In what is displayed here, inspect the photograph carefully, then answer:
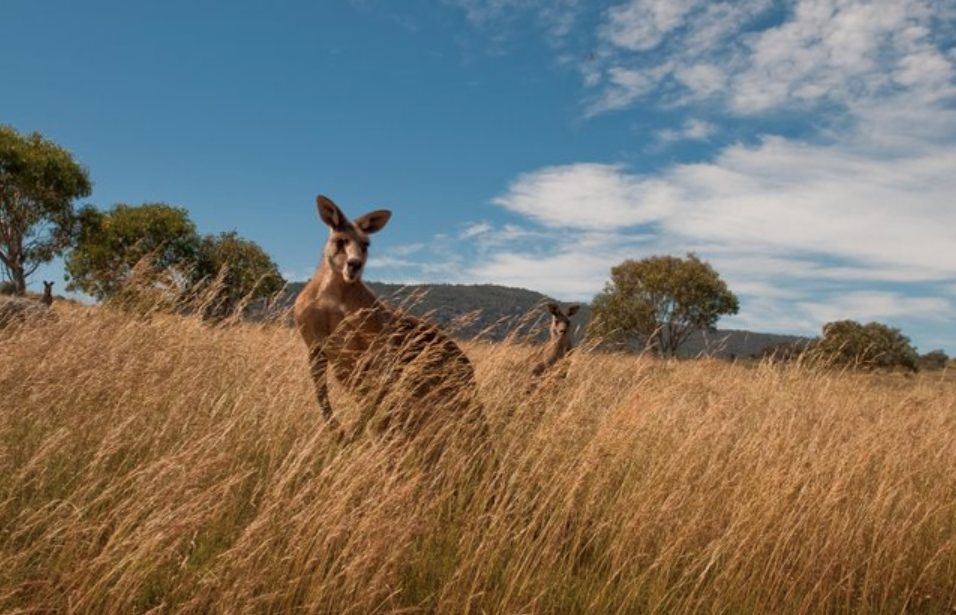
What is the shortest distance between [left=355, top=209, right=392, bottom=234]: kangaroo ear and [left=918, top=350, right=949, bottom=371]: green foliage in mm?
53499

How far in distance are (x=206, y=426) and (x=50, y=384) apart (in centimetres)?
133

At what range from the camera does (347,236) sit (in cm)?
686

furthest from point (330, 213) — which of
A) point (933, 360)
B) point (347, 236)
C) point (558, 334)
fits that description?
point (933, 360)

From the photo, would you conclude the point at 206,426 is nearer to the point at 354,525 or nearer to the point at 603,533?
the point at 354,525

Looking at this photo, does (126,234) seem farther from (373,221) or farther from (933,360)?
(933,360)

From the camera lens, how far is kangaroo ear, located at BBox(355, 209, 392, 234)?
7031mm

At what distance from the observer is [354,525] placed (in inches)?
156

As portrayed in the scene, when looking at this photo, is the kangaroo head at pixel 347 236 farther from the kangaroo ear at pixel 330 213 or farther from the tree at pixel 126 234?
the tree at pixel 126 234

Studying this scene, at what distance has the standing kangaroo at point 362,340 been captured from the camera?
20.1 feet

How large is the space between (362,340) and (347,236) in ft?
3.41

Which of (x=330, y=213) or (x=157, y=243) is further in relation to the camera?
(x=157, y=243)

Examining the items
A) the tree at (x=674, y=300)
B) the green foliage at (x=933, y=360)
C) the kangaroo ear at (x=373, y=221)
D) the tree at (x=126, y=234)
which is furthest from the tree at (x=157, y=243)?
the green foliage at (x=933, y=360)

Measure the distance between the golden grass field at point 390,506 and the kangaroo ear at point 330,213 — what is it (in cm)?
147

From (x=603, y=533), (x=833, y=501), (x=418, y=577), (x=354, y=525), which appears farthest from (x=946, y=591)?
(x=354, y=525)
